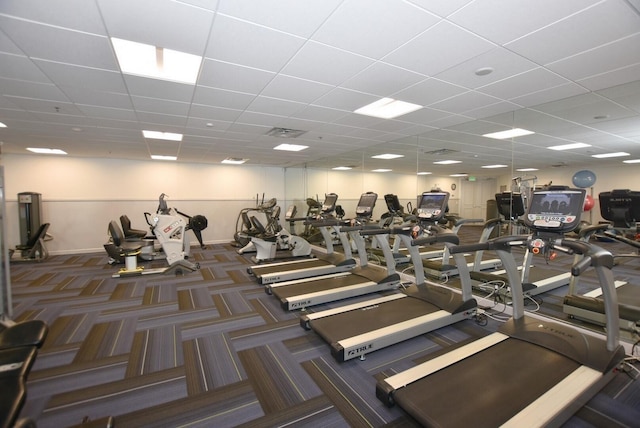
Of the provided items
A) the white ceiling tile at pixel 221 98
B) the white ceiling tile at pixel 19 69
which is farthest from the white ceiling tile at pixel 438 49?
the white ceiling tile at pixel 19 69

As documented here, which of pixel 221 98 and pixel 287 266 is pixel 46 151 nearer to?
pixel 221 98

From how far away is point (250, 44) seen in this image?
2.33 m

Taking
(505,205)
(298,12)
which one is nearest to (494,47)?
(298,12)

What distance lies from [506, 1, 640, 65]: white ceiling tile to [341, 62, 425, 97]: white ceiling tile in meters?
0.89

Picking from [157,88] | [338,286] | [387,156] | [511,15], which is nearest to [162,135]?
[157,88]

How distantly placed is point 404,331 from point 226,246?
6.89 meters

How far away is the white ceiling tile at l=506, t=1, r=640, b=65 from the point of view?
1906mm

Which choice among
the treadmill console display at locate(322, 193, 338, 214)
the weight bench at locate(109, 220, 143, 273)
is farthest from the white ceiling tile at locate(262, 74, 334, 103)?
the weight bench at locate(109, 220, 143, 273)

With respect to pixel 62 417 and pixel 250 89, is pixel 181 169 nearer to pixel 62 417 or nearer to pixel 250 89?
pixel 250 89

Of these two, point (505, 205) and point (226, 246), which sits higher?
point (505, 205)

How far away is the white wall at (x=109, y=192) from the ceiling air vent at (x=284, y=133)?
4.54 metres

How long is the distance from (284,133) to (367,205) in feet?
6.59

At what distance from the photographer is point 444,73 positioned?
112 inches

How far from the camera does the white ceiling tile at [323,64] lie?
2.44m
